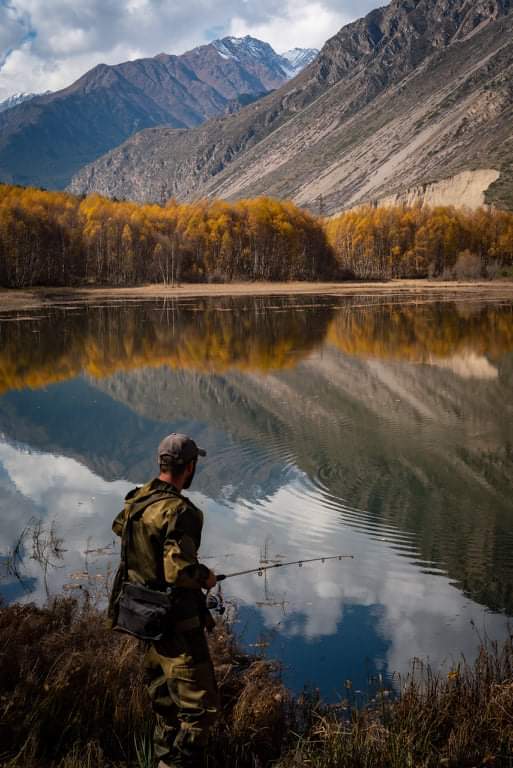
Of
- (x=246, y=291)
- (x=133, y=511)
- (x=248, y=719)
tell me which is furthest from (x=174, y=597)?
(x=246, y=291)

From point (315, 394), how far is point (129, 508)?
653 inches

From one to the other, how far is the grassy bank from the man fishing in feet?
1.91

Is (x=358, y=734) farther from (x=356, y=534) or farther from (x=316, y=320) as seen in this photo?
(x=316, y=320)

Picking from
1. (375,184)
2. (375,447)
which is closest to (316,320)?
(375,447)

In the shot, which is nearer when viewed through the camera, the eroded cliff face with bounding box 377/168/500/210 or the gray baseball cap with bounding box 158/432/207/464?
the gray baseball cap with bounding box 158/432/207/464

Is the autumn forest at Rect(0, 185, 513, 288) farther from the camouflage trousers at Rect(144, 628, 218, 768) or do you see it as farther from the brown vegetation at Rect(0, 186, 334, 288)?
the camouflage trousers at Rect(144, 628, 218, 768)

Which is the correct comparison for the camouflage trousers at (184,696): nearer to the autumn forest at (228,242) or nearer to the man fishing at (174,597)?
the man fishing at (174,597)

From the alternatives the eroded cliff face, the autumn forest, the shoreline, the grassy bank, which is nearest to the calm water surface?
the grassy bank

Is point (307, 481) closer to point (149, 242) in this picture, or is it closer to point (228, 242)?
point (149, 242)

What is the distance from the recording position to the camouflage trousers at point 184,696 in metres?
4.29

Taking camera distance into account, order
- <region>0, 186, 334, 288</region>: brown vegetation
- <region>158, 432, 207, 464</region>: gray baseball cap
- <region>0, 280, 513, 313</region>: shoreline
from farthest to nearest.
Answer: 1. <region>0, 186, 334, 288</region>: brown vegetation
2. <region>0, 280, 513, 313</region>: shoreline
3. <region>158, 432, 207, 464</region>: gray baseball cap

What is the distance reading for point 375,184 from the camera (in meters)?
198

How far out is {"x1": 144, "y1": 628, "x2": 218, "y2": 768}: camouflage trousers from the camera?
14.1ft

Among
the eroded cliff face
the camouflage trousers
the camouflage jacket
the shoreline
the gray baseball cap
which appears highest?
the eroded cliff face
